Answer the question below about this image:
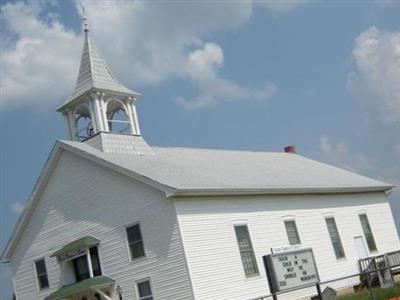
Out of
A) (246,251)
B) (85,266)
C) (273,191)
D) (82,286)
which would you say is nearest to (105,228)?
(85,266)

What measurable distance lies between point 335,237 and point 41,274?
15.0 m

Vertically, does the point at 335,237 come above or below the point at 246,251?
above

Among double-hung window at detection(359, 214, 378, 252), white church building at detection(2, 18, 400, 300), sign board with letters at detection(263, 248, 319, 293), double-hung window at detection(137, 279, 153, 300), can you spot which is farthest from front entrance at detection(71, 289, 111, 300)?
double-hung window at detection(359, 214, 378, 252)

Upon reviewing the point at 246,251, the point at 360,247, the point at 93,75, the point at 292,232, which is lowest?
the point at 360,247

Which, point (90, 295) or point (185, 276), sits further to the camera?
point (90, 295)

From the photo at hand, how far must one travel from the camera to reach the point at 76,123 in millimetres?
32219

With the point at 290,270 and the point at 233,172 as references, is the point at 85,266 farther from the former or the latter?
the point at 290,270

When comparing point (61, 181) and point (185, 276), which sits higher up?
point (61, 181)

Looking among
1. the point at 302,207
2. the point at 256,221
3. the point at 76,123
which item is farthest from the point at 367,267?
the point at 76,123

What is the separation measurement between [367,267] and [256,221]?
8.96 m

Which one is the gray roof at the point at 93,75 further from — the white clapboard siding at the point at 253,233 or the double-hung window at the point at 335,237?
the double-hung window at the point at 335,237

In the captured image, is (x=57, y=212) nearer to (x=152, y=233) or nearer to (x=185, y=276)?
(x=152, y=233)

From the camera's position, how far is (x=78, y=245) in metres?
27.6

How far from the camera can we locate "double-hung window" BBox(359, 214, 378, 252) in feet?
120
